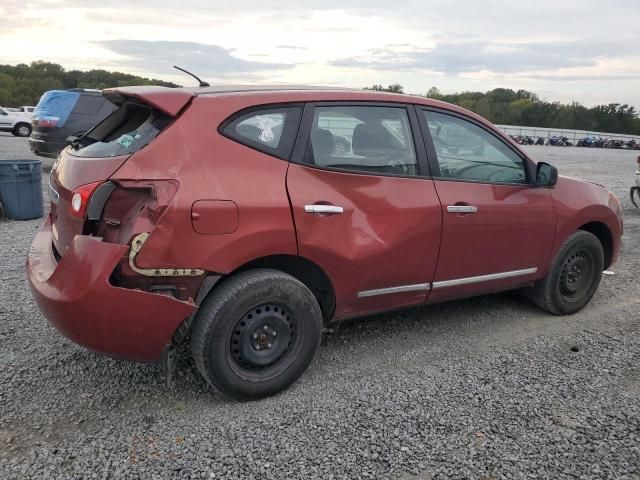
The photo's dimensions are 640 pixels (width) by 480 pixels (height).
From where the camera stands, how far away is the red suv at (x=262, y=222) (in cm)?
274

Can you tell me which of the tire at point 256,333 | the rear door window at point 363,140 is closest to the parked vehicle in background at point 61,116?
the rear door window at point 363,140

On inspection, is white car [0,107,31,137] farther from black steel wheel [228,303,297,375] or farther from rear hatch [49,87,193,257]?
black steel wheel [228,303,297,375]

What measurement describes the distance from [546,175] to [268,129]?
2.33 metres

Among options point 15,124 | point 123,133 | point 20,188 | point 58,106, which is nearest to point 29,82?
point 15,124

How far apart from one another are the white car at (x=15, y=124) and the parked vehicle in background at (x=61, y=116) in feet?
52.0

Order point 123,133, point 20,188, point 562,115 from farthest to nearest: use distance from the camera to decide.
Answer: point 562,115 < point 20,188 < point 123,133

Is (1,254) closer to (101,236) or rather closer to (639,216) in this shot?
(101,236)

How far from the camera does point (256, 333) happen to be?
3.08 m

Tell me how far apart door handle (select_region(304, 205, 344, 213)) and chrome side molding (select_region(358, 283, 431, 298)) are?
1.94 ft

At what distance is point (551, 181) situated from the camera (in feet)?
13.8

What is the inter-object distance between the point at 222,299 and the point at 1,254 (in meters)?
4.14

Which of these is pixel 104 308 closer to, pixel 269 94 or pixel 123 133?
pixel 123 133

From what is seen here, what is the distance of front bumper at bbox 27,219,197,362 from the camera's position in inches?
104

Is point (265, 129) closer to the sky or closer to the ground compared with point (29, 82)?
closer to the ground
